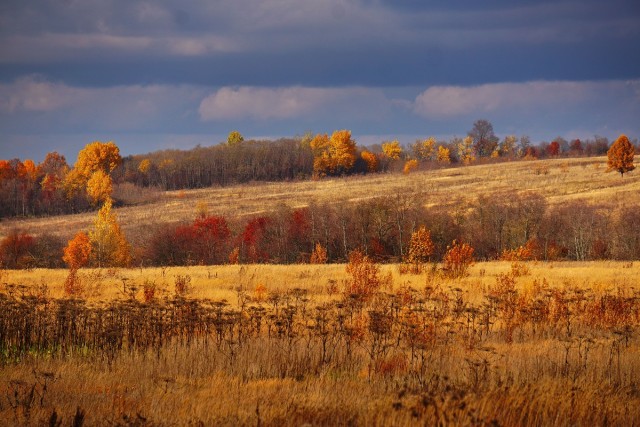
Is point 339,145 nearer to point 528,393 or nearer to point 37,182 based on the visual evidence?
point 37,182

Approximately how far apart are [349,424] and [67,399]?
375 centimetres

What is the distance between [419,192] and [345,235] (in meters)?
22.1

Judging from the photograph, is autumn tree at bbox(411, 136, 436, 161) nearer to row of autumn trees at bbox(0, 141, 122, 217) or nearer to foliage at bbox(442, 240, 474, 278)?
row of autumn trees at bbox(0, 141, 122, 217)

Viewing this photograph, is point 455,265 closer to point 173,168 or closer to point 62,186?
point 62,186

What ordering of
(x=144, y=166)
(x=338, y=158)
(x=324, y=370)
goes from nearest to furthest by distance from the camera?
(x=324, y=370)
(x=338, y=158)
(x=144, y=166)

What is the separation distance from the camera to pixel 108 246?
52000 mm

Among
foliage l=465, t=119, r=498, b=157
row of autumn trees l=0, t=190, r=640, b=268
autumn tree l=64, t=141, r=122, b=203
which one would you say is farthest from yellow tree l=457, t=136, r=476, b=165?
row of autumn trees l=0, t=190, r=640, b=268

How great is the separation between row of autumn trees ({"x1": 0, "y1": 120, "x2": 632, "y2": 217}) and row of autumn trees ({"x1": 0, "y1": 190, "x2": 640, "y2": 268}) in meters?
55.8

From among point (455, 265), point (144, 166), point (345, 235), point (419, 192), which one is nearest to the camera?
point (455, 265)

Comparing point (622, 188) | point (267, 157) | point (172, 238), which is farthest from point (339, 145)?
point (172, 238)

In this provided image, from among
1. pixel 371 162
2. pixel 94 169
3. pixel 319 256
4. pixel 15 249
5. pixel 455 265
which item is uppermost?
pixel 371 162

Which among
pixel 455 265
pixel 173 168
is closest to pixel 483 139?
pixel 173 168

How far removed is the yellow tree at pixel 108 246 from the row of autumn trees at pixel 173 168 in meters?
56.4

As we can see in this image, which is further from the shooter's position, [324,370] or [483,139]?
[483,139]
